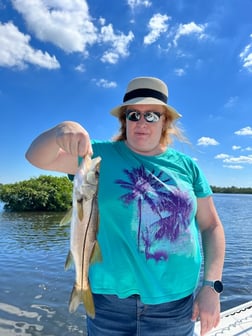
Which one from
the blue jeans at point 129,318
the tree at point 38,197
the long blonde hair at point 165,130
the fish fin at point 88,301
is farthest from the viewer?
the tree at point 38,197

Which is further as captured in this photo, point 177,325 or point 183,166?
point 183,166

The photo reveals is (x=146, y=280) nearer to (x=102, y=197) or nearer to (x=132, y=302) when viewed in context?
(x=132, y=302)

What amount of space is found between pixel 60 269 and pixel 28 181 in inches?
1139

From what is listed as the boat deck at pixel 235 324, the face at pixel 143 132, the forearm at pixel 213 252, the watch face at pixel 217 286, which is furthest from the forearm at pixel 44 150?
the boat deck at pixel 235 324

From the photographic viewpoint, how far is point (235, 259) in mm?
12828

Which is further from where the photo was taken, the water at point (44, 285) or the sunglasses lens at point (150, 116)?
the water at point (44, 285)

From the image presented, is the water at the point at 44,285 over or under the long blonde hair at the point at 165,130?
under

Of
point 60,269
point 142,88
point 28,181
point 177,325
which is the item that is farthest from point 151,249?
point 28,181

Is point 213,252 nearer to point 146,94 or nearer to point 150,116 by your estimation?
point 150,116

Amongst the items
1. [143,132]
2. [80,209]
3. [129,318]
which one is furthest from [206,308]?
[143,132]

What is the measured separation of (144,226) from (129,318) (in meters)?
0.56

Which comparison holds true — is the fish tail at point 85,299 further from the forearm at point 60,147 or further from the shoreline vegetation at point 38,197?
the shoreline vegetation at point 38,197

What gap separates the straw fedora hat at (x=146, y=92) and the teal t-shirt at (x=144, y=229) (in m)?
0.34

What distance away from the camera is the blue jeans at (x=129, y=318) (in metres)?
2.04
